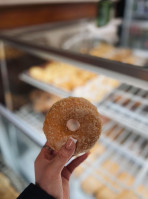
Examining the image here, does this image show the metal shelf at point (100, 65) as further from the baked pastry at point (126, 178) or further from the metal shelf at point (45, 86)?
the baked pastry at point (126, 178)

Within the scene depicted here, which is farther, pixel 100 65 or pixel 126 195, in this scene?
pixel 126 195

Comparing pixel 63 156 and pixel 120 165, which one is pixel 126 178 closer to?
pixel 120 165

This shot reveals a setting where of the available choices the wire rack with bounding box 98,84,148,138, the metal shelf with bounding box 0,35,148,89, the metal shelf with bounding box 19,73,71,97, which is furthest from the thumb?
the metal shelf with bounding box 19,73,71,97

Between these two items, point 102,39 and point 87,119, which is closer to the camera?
point 87,119

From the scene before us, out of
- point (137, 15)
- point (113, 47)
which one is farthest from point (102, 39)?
point (137, 15)

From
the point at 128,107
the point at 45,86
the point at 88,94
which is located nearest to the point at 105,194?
the point at 128,107

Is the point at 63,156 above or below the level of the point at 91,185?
above

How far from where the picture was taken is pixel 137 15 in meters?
4.11

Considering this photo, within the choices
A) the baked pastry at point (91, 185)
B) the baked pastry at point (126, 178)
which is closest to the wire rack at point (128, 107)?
the baked pastry at point (126, 178)

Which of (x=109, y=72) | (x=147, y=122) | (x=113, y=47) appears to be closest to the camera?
(x=109, y=72)

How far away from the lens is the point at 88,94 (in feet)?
5.22

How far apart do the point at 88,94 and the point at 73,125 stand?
0.95m

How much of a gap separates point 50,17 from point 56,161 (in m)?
2.51

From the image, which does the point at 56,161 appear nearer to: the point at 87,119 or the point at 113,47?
the point at 87,119
